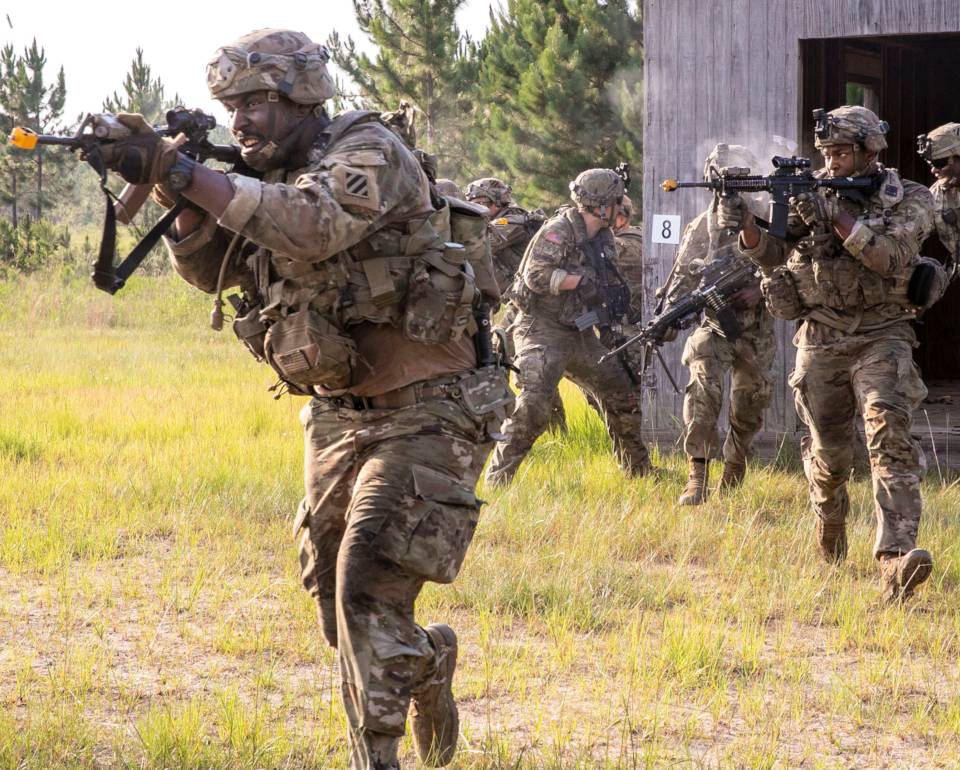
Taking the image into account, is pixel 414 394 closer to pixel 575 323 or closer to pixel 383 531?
pixel 383 531

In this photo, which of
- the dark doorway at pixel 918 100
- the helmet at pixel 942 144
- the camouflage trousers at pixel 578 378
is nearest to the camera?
the helmet at pixel 942 144

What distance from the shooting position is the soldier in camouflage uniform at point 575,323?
8320 millimetres

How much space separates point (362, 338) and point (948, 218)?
431cm

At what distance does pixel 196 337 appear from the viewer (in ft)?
63.1

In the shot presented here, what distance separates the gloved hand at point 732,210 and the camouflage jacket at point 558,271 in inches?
88.9

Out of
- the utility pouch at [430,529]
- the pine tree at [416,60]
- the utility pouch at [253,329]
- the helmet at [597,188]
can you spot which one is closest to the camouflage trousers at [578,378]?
the helmet at [597,188]

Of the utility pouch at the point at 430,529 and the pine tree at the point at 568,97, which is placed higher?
the pine tree at the point at 568,97

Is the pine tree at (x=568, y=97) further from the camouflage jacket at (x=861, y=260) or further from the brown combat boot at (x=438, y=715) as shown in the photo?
the brown combat boot at (x=438, y=715)

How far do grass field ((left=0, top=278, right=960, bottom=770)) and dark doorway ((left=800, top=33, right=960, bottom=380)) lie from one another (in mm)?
4386

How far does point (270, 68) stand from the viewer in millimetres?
3699

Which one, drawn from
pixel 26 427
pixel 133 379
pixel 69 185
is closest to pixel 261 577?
pixel 26 427

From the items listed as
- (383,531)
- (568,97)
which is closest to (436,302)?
(383,531)

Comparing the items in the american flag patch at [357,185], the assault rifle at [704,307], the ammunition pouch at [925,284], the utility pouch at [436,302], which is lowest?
the assault rifle at [704,307]

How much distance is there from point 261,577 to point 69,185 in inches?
→ 1157
